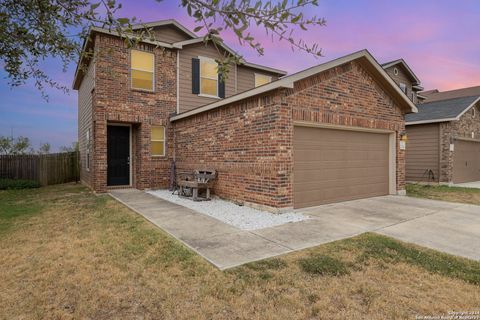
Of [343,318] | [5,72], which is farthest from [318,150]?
[5,72]

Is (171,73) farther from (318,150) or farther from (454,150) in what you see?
(454,150)

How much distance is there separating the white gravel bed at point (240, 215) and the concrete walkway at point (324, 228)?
0.78ft

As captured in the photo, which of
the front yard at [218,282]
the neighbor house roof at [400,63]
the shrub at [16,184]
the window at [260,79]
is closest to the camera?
the front yard at [218,282]

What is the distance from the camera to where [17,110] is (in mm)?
15453

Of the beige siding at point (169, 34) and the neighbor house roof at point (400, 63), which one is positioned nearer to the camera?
the beige siding at point (169, 34)

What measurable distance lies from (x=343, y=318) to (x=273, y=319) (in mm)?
659

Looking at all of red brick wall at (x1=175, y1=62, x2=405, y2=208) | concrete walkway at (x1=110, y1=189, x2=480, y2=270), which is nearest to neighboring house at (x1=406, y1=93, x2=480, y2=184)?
red brick wall at (x1=175, y1=62, x2=405, y2=208)

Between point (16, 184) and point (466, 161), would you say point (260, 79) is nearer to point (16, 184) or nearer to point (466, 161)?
point (466, 161)

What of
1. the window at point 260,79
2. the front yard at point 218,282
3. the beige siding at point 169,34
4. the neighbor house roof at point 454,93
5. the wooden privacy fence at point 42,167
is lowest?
the front yard at point 218,282

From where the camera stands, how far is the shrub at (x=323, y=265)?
354cm

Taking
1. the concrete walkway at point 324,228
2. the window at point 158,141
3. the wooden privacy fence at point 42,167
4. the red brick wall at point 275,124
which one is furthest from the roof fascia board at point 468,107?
the wooden privacy fence at point 42,167

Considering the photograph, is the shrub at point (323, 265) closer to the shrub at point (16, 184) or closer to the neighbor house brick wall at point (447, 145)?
the neighbor house brick wall at point (447, 145)

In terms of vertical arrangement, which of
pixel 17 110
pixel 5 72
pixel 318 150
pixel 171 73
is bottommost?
pixel 318 150

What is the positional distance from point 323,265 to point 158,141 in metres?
9.16
